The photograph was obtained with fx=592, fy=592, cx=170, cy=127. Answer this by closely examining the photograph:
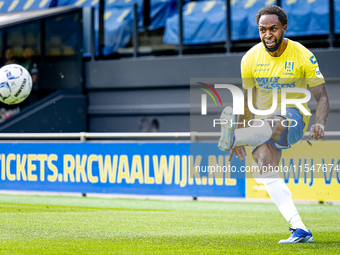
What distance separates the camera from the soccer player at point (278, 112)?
597cm

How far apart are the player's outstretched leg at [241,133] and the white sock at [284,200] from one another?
15.4 inches

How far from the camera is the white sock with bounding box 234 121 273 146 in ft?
19.7

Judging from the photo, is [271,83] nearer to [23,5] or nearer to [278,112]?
[278,112]

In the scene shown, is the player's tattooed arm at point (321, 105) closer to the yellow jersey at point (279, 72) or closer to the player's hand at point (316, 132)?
the yellow jersey at point (279, 72)

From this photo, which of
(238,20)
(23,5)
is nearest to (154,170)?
(238,20)

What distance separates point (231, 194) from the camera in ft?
36.0

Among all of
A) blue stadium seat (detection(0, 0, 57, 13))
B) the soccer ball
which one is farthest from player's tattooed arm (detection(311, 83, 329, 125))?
blue stadium seat (detection(0, 0, 57, 13))

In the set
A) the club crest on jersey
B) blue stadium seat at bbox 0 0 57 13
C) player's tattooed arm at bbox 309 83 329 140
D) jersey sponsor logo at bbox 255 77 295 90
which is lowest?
player's tattooed arm at bbox 309 83 329 140

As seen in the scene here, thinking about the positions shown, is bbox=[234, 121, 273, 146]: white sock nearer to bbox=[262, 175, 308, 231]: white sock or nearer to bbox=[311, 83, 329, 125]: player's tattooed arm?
bbox=[262, 175, 308, 231]: white sock

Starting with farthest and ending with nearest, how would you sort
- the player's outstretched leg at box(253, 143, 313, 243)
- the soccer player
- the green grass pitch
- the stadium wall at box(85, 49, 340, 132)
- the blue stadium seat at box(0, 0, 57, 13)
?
the blue stadium seat at box(0, 0, 57, 13) → the stadium wall at box(85, 49, 340, 132) → the soccer player → the player's outstretched leg at box(253, 143, 313, 243) → the green grass pitch

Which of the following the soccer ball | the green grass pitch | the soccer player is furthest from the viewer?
the soccer ball

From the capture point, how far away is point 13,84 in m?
9.14

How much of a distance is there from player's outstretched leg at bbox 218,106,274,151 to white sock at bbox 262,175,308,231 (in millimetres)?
391

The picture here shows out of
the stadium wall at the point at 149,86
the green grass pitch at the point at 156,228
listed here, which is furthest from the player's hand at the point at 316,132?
the stadium wall at the point at 149,86
